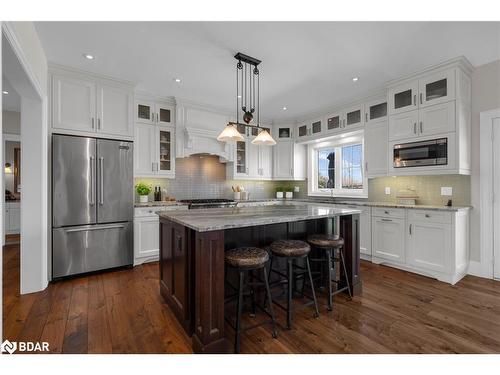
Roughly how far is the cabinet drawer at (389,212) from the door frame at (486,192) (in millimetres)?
917

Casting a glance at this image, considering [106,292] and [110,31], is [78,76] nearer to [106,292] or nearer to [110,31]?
[110,31]

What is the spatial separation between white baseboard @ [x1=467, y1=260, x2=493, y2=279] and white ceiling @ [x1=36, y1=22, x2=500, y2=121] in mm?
2585

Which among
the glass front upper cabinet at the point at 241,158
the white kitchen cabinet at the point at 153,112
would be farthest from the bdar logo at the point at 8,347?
the glass front upper cabinet at the point at 241,158

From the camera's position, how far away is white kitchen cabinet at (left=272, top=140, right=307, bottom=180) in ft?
18.5

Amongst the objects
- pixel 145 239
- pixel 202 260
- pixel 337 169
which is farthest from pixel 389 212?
pixel 145 239

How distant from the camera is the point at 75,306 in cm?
249

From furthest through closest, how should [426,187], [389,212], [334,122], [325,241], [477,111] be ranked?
1. [334,122]
2. [426,187]
3. [389,212]
4. [477,111]
5. [325,241]

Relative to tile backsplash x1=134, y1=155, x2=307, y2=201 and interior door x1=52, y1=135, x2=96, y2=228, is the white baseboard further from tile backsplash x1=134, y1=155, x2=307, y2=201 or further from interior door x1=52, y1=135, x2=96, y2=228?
interior door x1=52, y1=135, x2=96, y2=228

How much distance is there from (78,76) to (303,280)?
150 inches

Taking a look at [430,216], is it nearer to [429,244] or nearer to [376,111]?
[429,244]

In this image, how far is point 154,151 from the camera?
4.19 meters

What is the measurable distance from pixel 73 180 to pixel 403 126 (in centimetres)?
449

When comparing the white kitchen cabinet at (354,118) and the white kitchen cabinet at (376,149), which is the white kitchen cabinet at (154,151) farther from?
the white kitchen cabinet at (376,149)

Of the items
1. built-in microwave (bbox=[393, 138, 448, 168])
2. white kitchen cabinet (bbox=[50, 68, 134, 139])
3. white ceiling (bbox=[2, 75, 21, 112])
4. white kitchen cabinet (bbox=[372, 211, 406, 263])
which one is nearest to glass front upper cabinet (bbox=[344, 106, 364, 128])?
built-in microwave (bbox=[393, 138, 448, 168])
